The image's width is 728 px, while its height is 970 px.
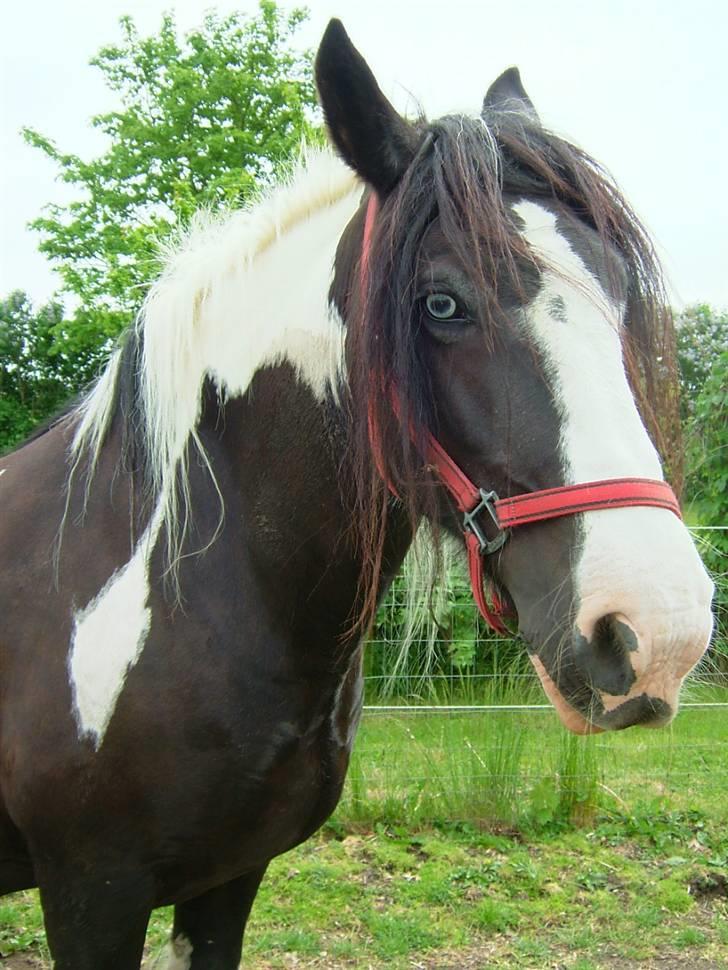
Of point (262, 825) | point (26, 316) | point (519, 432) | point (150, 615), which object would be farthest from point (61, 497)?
point (26, 316)

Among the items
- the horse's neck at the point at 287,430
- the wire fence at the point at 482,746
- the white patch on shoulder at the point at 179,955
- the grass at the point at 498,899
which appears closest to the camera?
the horse's neck at the point at 287,430

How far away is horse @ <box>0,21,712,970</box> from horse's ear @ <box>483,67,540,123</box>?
1 centimetres

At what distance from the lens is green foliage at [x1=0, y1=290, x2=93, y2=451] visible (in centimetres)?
1609

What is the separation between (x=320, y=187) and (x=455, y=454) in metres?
0.85

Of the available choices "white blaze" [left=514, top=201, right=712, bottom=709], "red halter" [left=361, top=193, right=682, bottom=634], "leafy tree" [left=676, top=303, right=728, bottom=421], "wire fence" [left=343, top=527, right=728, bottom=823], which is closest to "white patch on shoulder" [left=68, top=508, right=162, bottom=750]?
"red halter" [left=361, top=193, right=682, bottom=634]

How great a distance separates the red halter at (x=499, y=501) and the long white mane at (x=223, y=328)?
0.27 metres

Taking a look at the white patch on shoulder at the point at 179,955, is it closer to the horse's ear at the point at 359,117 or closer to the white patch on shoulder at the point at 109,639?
the white patch on shoulder at the point at 109,639

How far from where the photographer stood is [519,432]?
1.44 metres

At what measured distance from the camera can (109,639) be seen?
1885 mm

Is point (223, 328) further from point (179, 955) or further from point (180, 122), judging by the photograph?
point (180, 122)

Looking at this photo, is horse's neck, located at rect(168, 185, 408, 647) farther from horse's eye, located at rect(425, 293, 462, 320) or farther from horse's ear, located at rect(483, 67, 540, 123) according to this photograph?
horse's ear, located at rect(483, 67, 540, 123)

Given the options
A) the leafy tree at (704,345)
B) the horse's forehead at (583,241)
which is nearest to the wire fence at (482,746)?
the horse's forehead at (583,241)

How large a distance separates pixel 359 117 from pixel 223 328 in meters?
0.60

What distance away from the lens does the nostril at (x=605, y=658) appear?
1312mm
